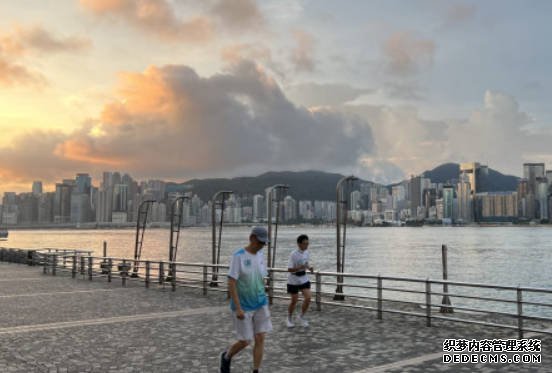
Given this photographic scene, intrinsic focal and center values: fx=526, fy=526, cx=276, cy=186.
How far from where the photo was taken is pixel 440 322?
11.8m

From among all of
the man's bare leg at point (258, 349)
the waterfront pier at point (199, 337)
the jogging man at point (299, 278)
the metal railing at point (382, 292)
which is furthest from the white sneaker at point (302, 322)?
the man's bare leg at point (258, 349)

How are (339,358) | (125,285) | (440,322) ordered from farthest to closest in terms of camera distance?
(125,285), (440,322), (339,358)

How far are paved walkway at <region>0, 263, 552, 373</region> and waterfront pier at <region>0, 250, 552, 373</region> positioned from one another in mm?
17

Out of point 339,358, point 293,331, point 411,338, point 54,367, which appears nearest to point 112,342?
point 54,367

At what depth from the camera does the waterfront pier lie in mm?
8117

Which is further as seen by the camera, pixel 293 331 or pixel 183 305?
pixel 183 305

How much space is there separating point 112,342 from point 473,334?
6.97 meters

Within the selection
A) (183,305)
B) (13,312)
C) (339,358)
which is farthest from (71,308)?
(339,358)

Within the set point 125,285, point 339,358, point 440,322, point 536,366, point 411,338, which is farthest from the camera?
point 125,285

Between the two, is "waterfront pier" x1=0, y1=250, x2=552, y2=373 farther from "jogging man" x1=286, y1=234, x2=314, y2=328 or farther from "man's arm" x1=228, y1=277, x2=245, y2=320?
"man's arm" x1=228, y1=277, x2=245, y2=320

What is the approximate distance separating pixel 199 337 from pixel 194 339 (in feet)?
0.68

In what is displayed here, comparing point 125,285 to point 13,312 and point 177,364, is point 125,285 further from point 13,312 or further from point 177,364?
point 177,364

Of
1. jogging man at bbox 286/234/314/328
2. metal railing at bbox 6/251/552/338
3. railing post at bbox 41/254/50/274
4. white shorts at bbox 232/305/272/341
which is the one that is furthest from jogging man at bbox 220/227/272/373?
railing post at bbox 41/254/50/274

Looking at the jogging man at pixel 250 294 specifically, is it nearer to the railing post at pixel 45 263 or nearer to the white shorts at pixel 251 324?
the white shorts at pixel 251 324
